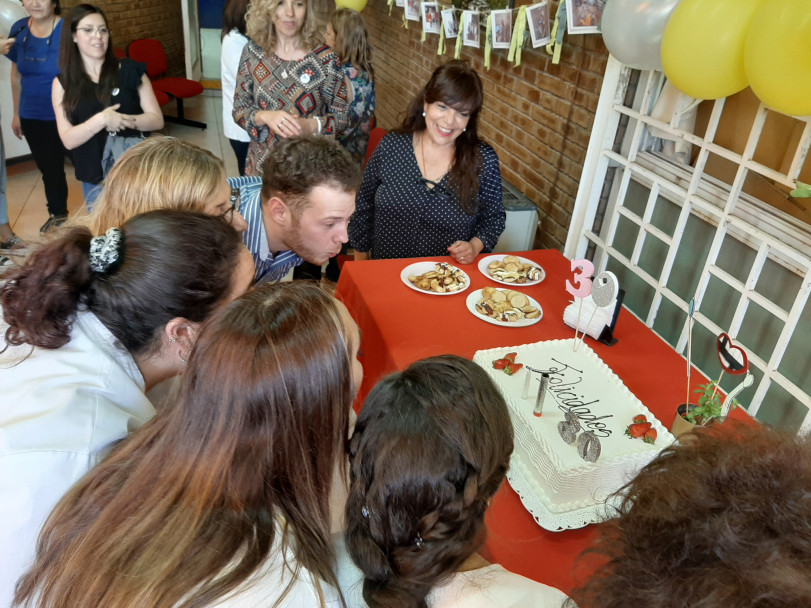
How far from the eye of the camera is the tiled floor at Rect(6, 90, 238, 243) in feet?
12.6

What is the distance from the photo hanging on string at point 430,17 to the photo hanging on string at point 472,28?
71 cm

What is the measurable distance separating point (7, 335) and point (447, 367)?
822 millimetres

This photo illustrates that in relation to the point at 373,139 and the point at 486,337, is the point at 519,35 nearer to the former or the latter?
the point at 373,139

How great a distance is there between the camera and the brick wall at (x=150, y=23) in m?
5.63

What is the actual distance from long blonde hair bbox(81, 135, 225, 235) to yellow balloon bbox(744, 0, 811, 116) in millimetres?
1367

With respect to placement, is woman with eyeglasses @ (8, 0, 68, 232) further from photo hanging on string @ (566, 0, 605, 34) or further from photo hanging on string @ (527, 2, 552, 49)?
photo hanging on string @ (566, 0, 605, 34)

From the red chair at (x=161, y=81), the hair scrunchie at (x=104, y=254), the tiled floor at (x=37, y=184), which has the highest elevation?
the hair scrunchie at (x=104, y=254)

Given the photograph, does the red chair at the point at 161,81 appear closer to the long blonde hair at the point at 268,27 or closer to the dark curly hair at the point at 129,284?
the long blonde hair at the point at 268,27

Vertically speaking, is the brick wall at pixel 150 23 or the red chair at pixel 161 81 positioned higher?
the brick wall at pixel 150 23

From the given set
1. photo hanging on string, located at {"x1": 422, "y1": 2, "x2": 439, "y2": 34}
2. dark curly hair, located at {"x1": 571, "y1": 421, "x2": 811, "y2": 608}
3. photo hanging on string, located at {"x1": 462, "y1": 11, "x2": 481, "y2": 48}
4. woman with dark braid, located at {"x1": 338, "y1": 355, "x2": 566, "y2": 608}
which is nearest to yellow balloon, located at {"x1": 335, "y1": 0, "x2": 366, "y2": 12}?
photo hanging on string, located at {"x1": 422, "y1": 2, "x2": 439, "y2": 34}

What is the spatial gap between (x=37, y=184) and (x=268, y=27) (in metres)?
2.83

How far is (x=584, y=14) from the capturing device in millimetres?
2217

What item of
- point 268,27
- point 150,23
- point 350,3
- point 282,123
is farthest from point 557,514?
point 150,23

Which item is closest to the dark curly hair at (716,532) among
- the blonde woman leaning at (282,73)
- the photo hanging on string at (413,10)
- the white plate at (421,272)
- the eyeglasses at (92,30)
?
the white plate at (421,272)
